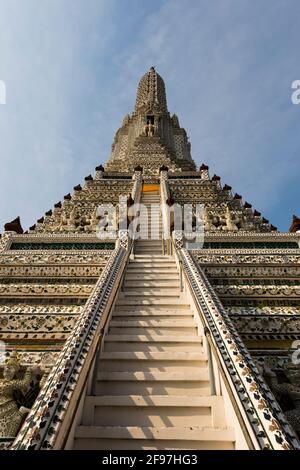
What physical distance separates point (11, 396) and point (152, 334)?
1940mm

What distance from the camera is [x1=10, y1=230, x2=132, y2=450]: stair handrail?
2.24 m

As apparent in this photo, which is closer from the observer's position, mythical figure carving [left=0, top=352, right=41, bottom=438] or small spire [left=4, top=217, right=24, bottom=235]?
mythical figure carving [left=0, top=352, right=41, bottom=438]

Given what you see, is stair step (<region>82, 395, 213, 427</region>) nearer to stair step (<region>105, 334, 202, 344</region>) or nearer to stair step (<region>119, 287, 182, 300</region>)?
stair step (<region>105, 334, 202, 344</region>)

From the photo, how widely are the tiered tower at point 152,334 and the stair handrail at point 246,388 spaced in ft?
0.03

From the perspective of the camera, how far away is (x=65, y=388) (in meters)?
2.72

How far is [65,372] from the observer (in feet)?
9.48

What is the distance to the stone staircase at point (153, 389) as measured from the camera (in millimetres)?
2906

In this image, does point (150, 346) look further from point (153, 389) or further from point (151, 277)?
point (151, 277)

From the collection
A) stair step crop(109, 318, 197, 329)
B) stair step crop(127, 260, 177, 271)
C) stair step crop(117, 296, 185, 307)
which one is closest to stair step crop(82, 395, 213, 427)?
stair step crop(109, 318, 197, 329)

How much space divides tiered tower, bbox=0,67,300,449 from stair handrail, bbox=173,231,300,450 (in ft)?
0.03

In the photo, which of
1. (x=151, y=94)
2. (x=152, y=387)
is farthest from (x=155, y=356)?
(x=151, y=94)

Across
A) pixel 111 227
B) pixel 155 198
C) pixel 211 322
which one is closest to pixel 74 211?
pixel 111 227

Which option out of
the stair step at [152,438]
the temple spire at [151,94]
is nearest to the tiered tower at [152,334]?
the stair step at [152,438]

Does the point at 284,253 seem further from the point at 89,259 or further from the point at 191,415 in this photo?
the point at 191,415
